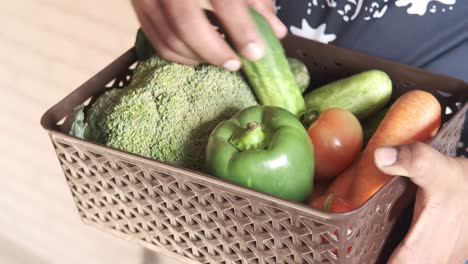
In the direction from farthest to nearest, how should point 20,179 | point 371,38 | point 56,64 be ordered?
point 20,179
point 56,64
point 371,38

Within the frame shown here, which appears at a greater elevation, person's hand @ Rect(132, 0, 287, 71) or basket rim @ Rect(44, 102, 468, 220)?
person's hand @ Rect(132, 0, 287, 71)

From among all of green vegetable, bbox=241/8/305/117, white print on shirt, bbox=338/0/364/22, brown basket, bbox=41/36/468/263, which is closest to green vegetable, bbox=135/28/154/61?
brown basket, bbox=41/36/468/263

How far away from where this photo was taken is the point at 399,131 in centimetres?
50

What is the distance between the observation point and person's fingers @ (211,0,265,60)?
507mm

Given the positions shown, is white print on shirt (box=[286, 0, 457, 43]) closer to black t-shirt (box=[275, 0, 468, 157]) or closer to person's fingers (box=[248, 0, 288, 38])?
black t-shirt (box=[275, 0, 468, 157])

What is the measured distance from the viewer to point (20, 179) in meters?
1.76

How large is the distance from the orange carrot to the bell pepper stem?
8 cm

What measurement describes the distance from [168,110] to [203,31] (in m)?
0.08

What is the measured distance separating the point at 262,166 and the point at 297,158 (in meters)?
0.03

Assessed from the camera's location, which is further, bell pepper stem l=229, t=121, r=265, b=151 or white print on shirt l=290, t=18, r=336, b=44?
white print on shirt l=290, t=18, r=336, b=44

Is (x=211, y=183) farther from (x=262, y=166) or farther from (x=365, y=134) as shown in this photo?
(x=365, y=134)

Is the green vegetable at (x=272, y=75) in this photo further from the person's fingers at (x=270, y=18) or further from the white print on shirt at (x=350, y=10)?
the white print on shirt at (x=350, y=10)

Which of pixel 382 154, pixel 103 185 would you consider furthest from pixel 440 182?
pixel 103 185

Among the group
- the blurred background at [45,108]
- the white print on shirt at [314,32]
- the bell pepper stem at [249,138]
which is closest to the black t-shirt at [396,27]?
the white print on shirt at [314,32]
